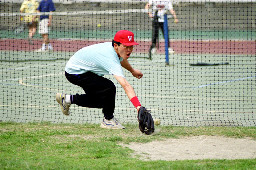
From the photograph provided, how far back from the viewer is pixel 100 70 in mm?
6758

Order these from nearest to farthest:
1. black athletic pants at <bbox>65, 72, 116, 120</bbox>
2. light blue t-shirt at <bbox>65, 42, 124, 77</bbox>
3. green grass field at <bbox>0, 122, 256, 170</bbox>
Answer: green grass field at <bbox>0, 122, 256, 170</bbox> → light blue t-shirt at <bbox>65, 42, 124, 77</bbox> → black athletic pants at <bbox>65, 72, 116, 120</bbox>

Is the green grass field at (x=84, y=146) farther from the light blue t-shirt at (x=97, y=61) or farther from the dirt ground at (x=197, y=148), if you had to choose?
the light blue t-shirt at (x=97, y=61)

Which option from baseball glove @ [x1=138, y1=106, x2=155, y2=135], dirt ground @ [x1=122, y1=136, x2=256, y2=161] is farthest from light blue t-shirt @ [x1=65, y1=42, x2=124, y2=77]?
dirt ground @ [x1=122, y1=136, x2=256, y2=161]

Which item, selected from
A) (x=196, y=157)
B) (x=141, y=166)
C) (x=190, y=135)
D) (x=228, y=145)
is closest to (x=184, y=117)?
Answer: (x=190, y=135)

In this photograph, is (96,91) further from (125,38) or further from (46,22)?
(46,22)

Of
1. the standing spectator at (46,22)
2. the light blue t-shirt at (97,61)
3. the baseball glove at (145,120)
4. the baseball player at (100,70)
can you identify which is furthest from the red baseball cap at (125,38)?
the standing spectator at (46,22)

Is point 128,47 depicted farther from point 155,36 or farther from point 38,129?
point 155,36

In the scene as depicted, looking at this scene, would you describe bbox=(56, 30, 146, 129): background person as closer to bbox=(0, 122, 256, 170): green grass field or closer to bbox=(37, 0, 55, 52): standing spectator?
bbox=(0, 122, 256, 170): green grass field

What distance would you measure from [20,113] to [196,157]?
4.35 metres

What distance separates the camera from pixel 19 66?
15.6 metres

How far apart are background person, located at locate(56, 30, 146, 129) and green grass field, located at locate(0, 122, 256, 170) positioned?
16.8 inches

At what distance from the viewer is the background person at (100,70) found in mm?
6379

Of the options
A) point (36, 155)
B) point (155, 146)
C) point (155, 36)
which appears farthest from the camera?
point (155, 36)

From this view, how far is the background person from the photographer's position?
6379 millimetres
